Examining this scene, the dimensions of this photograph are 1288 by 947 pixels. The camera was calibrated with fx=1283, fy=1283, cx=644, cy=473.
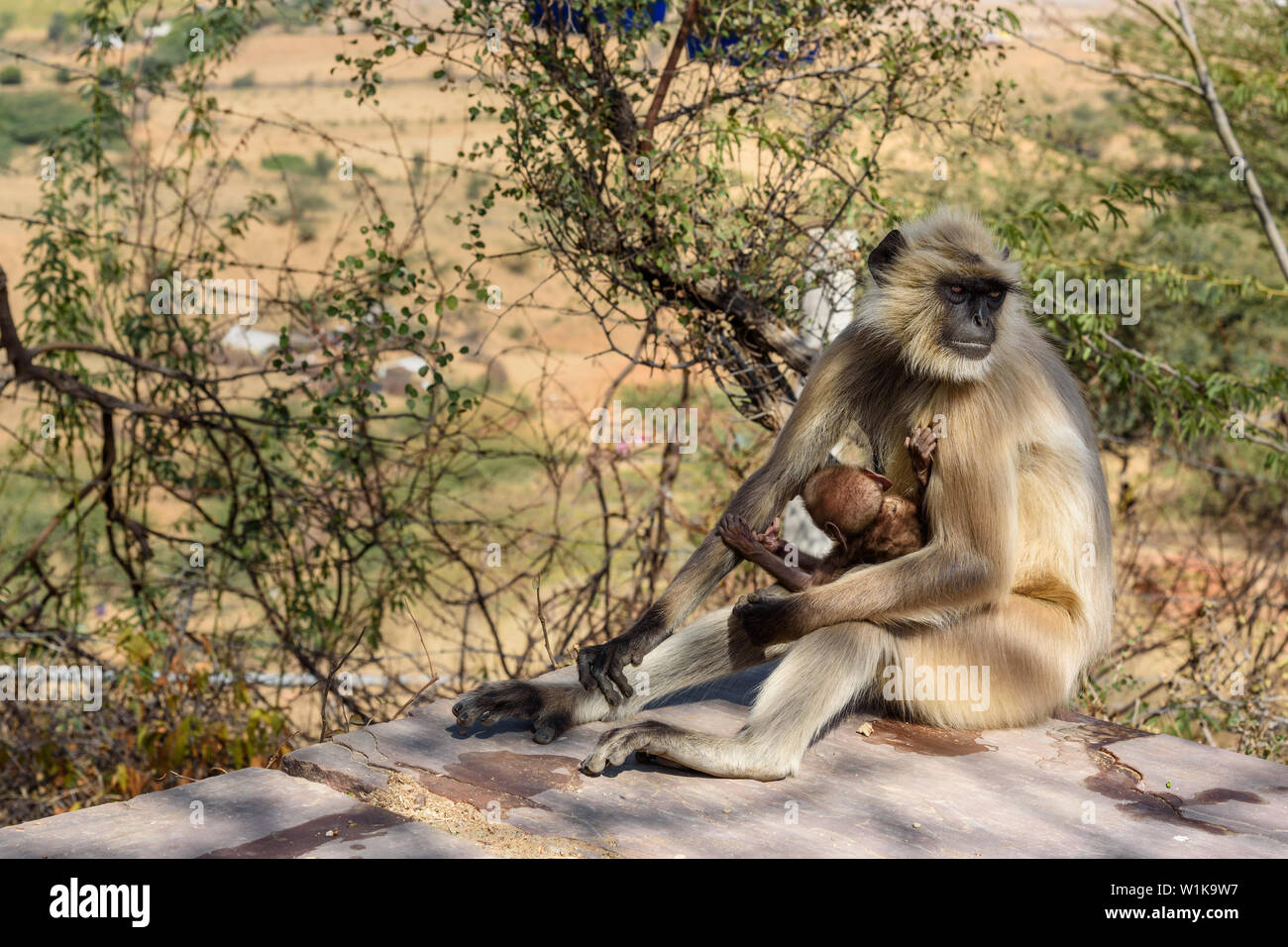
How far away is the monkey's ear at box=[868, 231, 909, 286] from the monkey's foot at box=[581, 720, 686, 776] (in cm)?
137

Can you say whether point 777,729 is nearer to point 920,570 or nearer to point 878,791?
point 878,791

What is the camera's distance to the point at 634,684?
10.9 ft

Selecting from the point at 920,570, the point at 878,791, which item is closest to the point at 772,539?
the point at 920,570

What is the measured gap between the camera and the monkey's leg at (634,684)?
320cm

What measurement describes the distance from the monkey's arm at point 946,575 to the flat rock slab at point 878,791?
35 cm

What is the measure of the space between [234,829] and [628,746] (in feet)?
2.91

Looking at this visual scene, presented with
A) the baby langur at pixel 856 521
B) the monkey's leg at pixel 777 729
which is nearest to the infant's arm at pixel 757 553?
the baby langur at pixel 856 521

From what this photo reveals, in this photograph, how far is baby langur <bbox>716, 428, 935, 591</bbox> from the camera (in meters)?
3.27

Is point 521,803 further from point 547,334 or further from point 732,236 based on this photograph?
point 547,334

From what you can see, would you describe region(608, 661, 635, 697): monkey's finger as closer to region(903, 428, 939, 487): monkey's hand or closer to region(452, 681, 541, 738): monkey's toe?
region(452, 681, 541, 738): monkey's toe

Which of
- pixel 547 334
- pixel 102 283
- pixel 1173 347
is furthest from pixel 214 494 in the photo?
pixel 547 334

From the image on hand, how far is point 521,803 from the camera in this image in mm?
2771

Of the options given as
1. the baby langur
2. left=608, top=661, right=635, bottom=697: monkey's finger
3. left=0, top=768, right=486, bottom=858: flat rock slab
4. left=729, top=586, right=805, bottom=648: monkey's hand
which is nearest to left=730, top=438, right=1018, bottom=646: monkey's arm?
left=729, top=586, right=805, bottom=648: monkey's hand
